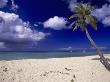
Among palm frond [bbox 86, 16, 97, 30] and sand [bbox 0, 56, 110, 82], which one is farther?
palm frond [bbox 86, 16, 97, 30]

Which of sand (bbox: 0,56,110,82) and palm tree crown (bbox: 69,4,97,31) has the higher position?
palm tree crown (bbox: 69,4,97,31)

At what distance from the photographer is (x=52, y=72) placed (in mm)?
25312

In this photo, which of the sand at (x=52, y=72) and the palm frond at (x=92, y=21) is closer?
the sand at (x=52, y=72)

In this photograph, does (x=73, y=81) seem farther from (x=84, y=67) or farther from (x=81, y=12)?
(x=81, y=12)

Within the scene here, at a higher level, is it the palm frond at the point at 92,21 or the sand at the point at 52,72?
the palm frond at the point at 92,21

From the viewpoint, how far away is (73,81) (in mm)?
23359

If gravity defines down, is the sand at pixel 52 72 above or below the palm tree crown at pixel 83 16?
below

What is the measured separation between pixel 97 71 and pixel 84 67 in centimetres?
194

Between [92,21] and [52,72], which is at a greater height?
[92,21]

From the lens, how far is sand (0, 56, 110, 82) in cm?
2334

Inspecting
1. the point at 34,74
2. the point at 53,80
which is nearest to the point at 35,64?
the point at 34,74

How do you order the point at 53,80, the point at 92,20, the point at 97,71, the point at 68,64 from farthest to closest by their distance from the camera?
the point at 92,20
the point at 68,64
the point at 97,71
the point at 53,80

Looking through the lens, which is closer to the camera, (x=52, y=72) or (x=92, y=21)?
(x=52, y=72)

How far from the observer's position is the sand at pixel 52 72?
23.3 meters
